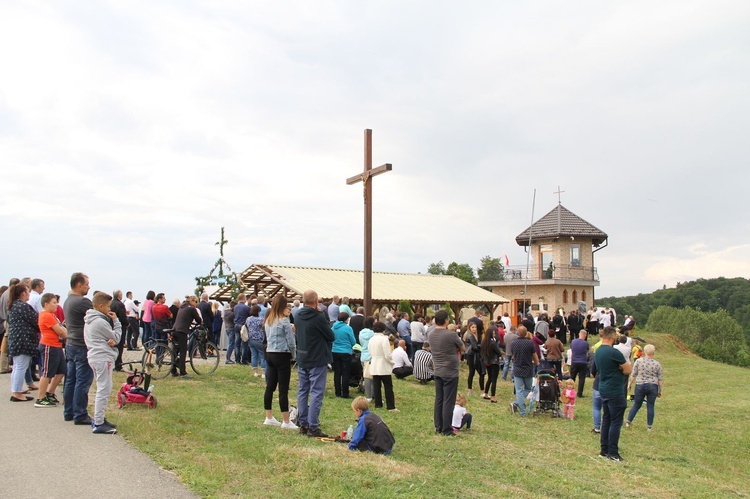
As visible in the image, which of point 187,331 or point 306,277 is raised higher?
point 306,277

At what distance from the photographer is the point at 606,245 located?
42094 millimetres

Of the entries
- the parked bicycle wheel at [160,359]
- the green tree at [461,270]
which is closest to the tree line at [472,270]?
the green tree at [461,270]

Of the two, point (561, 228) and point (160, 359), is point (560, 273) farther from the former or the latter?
point (160, 359)

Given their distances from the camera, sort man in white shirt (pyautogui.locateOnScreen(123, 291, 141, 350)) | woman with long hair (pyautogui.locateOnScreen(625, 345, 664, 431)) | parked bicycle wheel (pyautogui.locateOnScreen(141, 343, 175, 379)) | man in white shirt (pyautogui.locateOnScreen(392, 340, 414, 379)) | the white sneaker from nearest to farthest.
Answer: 1. the white sneaker
2. woman with long hair (pyautogui.locateOnScreen(625, 345, 664, 431))
3. parked bicycle wheel (pyautogui.locateOnScreen(141, 343, 175, 379))
4. man in white shirt (pyautogui.locateOnScreen(392, 340, 414, 379))
5. man in white shirt (pyautogui.locateOnScreen(123, 291, 141, 350))

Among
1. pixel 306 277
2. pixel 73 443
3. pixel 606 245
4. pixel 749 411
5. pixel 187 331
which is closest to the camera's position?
pixel 73 443

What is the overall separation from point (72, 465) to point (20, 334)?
3.94 meters

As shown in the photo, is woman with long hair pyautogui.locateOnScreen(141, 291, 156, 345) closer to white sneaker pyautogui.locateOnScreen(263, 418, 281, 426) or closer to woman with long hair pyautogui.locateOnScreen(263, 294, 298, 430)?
white sneaker pyautogui.locateOnScreen(263, 418, 281, 426)

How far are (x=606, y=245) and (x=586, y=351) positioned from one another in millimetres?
29269

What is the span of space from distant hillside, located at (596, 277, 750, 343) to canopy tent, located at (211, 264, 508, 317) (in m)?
58.6

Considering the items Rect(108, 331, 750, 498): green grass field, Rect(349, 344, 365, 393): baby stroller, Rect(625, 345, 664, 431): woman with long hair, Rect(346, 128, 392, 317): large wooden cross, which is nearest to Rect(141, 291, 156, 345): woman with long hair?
Rect(108, 331, 750, 498): green grass field

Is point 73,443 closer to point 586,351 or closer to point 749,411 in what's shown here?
point 586,351

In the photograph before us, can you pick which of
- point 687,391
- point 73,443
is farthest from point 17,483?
point 687,391

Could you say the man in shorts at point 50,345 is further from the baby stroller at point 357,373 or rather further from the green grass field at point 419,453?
the baby stroller at point 357,373

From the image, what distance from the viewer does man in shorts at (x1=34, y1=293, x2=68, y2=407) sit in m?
8.78
